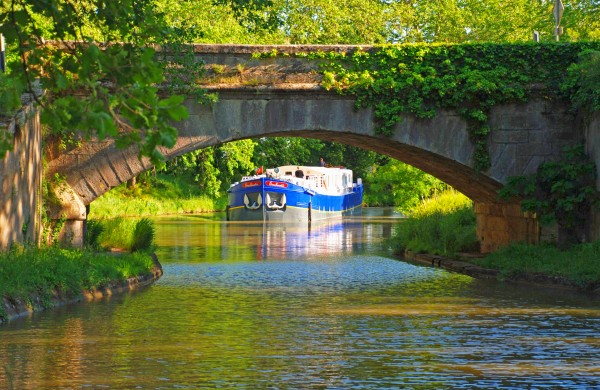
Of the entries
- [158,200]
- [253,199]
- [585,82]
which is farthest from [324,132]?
[158,200]

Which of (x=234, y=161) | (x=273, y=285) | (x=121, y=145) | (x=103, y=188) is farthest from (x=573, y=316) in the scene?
(x=234, y=161)

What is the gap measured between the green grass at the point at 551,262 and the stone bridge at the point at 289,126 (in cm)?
143

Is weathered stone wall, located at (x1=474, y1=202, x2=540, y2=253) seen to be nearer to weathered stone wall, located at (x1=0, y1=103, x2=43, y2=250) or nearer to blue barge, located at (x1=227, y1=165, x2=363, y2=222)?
weathered stone wall, located at (x1=0, y1=103, x2=43, y2=250)

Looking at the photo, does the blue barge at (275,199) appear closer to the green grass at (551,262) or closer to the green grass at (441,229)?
the green grass at (441,229)

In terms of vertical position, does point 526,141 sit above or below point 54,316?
above

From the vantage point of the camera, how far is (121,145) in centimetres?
636

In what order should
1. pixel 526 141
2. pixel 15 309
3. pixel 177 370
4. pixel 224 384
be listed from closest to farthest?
pixel 224 384
pixel 177 370
pixel 15 309
pixel 526 141

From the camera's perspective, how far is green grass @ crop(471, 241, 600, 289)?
19188mm

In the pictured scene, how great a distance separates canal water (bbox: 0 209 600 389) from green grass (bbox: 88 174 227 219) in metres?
27.0

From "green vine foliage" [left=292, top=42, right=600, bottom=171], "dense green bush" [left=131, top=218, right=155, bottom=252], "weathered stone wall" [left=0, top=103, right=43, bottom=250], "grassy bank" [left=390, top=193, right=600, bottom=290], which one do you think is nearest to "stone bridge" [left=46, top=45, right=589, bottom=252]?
"green vine foliage" [left=292, top=42, right=600, bottom=171]

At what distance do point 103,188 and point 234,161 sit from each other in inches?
1504

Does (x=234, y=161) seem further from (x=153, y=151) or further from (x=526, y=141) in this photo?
(x=153, y=151)

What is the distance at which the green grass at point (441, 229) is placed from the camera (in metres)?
26.7

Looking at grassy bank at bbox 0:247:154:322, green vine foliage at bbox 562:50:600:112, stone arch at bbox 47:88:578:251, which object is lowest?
grassy bank at bbox 0:247:154:322
